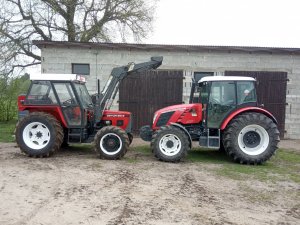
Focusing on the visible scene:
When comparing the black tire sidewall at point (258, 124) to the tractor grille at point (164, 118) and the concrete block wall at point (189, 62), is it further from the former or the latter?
the concrete block wall at point (189, 62)

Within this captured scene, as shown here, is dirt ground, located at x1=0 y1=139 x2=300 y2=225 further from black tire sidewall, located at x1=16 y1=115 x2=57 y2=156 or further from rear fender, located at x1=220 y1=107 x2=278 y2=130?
rear fender, located at x1=220 y1=107 x2=278 y2=130

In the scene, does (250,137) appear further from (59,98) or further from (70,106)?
(59,98)

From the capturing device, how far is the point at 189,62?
42.0 ft

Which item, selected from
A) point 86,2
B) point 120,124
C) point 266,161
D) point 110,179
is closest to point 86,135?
point 120,124

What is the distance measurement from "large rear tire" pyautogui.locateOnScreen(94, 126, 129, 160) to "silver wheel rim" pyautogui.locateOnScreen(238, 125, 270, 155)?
276 centimetres

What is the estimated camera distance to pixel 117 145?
814 centimetres

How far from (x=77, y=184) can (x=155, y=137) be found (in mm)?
2604

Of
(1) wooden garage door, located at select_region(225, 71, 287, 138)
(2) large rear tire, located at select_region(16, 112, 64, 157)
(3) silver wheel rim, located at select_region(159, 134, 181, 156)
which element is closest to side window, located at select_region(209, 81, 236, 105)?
(3) silver wheel rim, located at select_region(159, 134, 181, 156)

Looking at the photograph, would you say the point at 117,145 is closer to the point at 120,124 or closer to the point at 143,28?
the point at 120,124

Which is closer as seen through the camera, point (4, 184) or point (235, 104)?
point (4, 184)

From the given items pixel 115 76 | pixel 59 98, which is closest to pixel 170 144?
pixel 115 76

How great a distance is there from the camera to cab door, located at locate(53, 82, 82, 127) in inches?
333

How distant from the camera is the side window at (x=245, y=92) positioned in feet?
27.0

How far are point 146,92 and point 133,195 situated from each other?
7600mm
